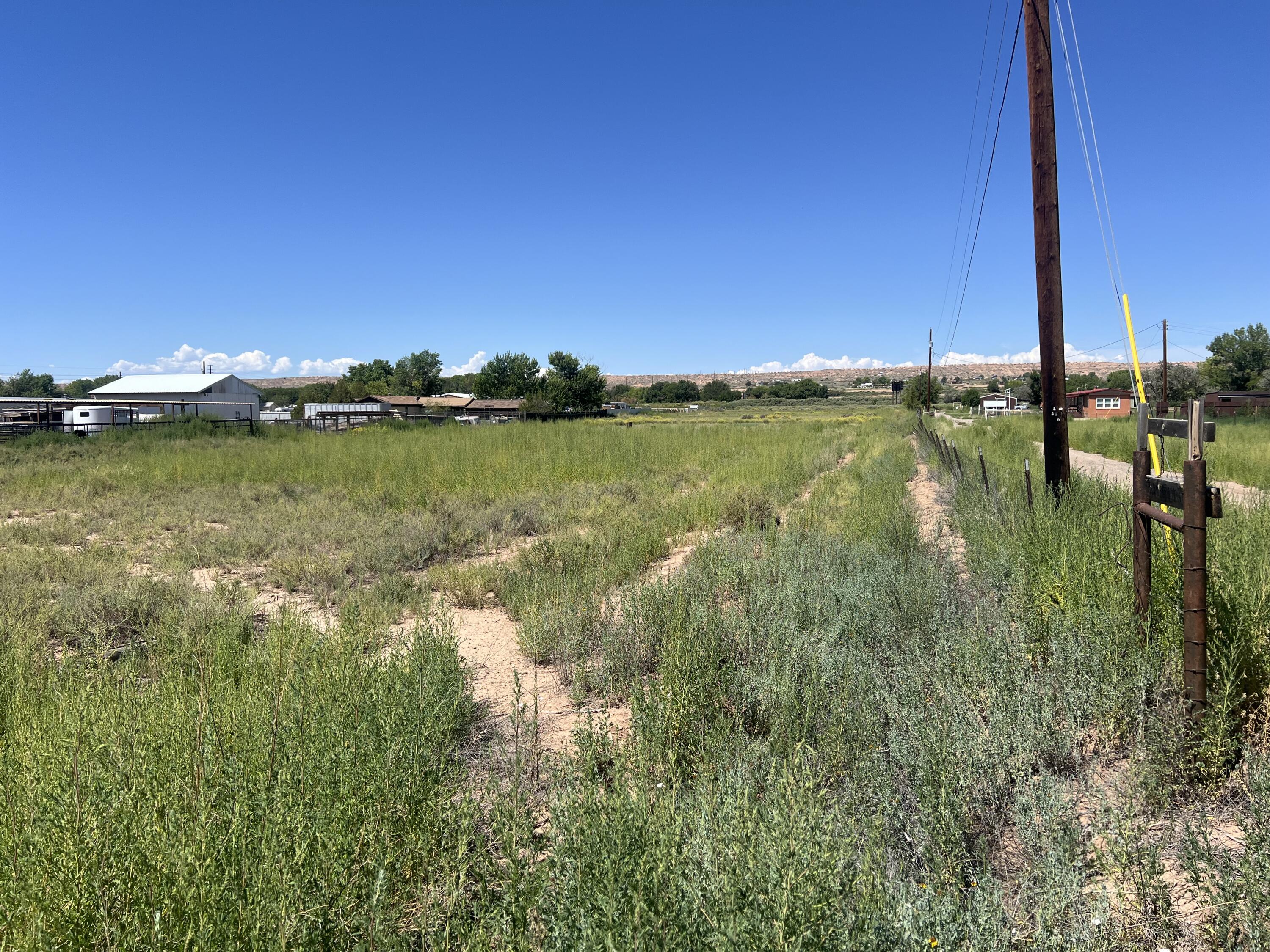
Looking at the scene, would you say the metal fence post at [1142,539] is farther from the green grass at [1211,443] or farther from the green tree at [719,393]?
the green tree at [719,393]

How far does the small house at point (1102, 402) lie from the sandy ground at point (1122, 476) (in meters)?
65.7

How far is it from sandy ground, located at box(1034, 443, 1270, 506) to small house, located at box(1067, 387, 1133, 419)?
216 ft

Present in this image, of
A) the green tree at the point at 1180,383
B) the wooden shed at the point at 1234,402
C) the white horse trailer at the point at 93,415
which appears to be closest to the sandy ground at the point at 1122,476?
the wooden shed at the point at 1234,402

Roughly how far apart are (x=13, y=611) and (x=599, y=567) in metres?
5.30

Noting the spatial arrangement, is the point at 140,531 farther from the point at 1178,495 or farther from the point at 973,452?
the point at 973,452

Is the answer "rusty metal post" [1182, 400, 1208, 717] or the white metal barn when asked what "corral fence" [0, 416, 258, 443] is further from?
"rusty metal post" [1182, 400, 1208, 717]

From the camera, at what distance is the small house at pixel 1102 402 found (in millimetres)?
82312

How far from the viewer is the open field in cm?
211

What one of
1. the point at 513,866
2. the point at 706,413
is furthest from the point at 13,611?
the point at 706,413

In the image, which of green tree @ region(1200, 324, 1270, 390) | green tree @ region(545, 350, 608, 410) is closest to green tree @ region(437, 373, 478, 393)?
green tree @ region(545, 350, 608, 410)

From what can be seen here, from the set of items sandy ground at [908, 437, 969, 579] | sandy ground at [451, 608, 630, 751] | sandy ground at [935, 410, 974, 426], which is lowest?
sandy ground at [451, 608, 630, 751]

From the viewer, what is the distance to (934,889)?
228 centimetres

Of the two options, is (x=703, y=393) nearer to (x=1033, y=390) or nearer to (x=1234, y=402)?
(x=1033, y=390)

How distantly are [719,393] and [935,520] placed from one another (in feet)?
530
